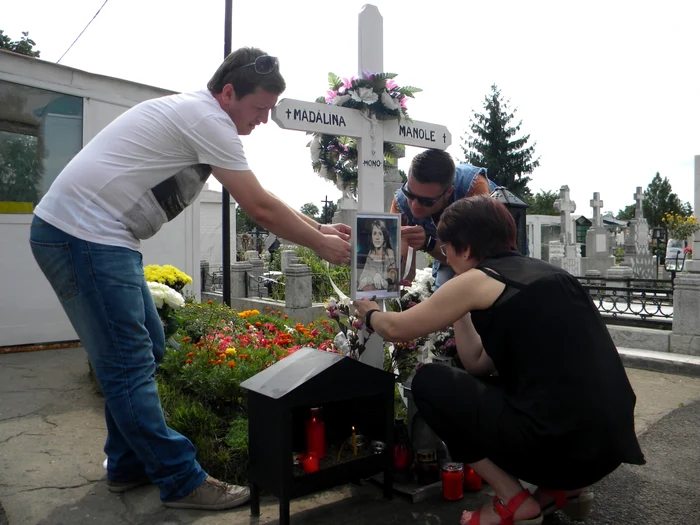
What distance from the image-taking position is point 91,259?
2344 millimetres

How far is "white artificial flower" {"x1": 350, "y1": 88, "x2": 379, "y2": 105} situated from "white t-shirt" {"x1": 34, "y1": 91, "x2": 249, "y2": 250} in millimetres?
925

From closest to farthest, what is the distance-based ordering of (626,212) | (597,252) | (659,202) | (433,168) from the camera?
(433,168) < (597,252) < (659,202) < (626,212)

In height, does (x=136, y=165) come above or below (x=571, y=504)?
above

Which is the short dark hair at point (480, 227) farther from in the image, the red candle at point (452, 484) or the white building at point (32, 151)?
the white building at point (32, 151)

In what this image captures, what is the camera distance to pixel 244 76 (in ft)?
8.24

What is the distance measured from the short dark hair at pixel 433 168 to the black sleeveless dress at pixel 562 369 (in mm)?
1205

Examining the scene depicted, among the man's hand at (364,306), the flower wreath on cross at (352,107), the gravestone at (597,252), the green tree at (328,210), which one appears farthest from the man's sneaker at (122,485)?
the green tree at (328,210)

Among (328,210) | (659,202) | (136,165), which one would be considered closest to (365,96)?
(136,165)

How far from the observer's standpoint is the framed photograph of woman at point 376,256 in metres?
2.65

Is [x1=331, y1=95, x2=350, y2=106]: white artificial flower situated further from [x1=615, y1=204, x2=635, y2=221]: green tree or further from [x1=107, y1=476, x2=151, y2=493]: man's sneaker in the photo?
[x1=615, y1=204, x2=635, y2=221]: green tree

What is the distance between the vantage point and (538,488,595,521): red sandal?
2428mm

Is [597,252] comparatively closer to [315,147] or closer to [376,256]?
[315,147]

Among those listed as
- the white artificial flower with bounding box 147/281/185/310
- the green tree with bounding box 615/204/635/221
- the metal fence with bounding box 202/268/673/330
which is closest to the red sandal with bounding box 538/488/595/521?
the white artificial flower with bounding box 147/281/185/310

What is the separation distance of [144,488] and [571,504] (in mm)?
1964
